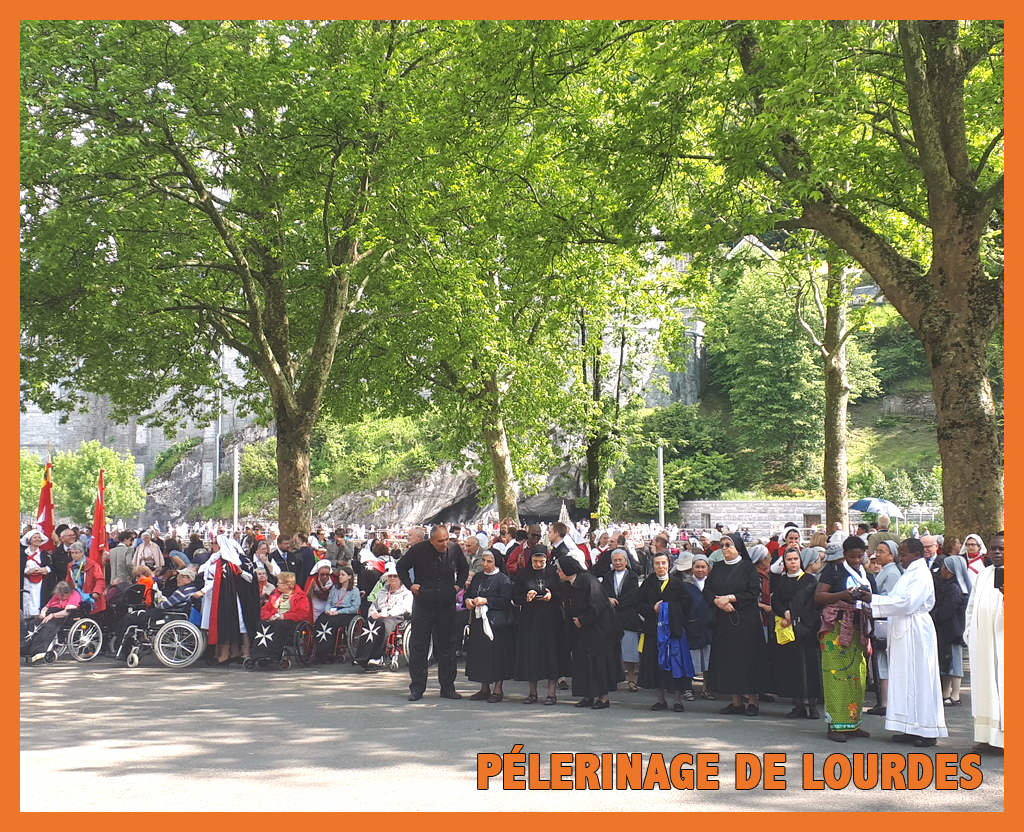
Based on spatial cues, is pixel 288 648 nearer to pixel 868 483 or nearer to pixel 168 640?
pixel 168 640

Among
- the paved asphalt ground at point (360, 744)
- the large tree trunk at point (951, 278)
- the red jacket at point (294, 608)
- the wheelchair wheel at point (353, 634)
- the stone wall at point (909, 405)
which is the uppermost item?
the stone wall at point (909, 405)

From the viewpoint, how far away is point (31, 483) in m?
73.1

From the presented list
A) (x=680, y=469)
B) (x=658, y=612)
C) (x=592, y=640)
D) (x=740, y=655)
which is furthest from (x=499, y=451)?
(x=680, y=469)

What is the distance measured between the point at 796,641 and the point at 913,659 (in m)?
1.44

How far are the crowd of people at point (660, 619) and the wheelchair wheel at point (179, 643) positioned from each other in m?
0.24

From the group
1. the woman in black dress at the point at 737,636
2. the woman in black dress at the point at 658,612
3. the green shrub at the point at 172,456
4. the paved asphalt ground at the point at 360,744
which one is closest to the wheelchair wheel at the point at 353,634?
the paved asphalt ground at the point at 360,744

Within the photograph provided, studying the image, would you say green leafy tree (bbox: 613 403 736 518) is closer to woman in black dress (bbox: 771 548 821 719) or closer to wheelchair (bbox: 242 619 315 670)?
wheelchair (bbox: 242 619 315 670)

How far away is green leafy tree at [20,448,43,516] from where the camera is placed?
7300cm

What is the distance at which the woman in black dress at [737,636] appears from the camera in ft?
33.1

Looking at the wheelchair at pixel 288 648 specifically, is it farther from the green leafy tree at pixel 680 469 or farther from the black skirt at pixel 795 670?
the green leafy tree at pixel 680 469

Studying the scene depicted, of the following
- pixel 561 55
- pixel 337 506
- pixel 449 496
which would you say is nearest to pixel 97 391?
pixel 561 55

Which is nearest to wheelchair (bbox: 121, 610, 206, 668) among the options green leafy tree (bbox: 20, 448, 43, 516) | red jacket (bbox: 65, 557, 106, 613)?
red jacket (bbox: 65, 557, 106, 613)

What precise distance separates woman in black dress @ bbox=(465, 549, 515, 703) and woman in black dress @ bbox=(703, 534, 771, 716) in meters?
2.52

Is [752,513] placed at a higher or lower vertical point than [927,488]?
lower
